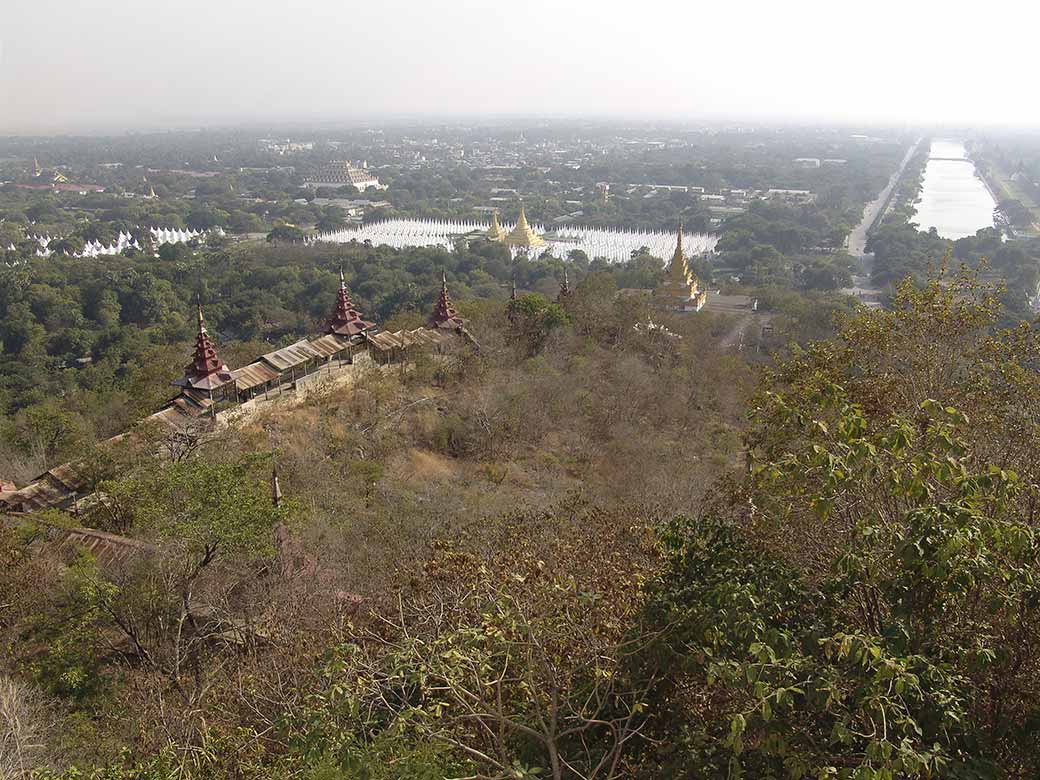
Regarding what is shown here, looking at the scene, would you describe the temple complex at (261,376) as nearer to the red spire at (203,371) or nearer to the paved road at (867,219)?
the red spire at (203,371)

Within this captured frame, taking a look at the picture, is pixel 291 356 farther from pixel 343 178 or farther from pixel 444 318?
pixel 343 178

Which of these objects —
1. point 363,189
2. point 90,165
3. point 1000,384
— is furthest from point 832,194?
point 90,165

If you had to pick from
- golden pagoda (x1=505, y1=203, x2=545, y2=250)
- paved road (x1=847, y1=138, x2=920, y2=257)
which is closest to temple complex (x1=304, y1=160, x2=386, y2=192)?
golden pagoda (x1=505, y1=203, x2=545, y2=250)

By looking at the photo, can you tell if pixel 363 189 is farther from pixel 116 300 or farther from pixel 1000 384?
pixel 1000 384

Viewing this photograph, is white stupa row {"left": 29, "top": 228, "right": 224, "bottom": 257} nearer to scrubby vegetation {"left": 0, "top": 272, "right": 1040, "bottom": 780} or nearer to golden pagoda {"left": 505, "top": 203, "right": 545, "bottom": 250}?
golden pagoda {"left": 505, "top": 203, "right": 545, "bottom": 250}

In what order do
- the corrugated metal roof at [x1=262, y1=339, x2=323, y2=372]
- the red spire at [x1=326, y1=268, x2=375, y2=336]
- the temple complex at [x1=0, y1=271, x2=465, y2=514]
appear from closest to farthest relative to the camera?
the temple complex at [x1=0, y1=271, x2=465, y2=514]
the corrugated metal roof at [x1=262, y1=339, x2=323, y2=372]
the red spire at [x1=326, y1=268, x2=375, y2=336]

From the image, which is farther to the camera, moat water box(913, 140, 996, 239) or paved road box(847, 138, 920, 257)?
moat water box(913, 140, 996, 239)
